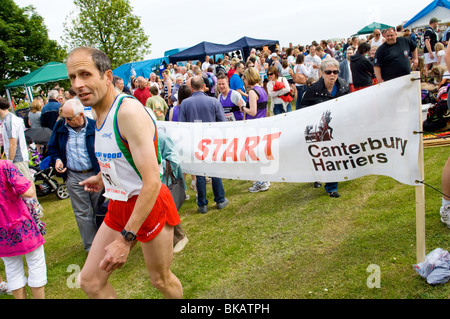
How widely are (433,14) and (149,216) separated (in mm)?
21139

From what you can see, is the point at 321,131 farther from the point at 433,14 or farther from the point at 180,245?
the point at 433,14

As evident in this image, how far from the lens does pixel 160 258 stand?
265cm

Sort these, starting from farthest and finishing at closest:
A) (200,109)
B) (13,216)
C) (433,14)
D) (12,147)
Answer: (433,14) → (12,147) → (200,109) → (13,216)

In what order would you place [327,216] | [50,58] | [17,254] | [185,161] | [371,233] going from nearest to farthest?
[17,254] < [371,233] < [327,216] < [185,161] < [50,58]

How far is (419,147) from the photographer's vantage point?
3.15 m

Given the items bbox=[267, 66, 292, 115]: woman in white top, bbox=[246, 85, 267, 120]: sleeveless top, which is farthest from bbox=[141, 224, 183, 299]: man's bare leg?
bbox=[267, 66, 292, 115]: woman in white top

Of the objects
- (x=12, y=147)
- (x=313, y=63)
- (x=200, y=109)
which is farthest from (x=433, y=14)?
(x=12, y=147)

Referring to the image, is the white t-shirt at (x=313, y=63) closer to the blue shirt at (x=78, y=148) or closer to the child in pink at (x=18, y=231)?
the blue shirt at (x=78, y=148)

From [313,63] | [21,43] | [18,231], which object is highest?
[21,43]

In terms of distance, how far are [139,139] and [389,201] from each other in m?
3.95

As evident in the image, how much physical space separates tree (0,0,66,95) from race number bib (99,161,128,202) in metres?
43.0

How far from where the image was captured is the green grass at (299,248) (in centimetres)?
344

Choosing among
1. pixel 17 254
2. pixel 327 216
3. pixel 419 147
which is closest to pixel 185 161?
pixel 327 216
